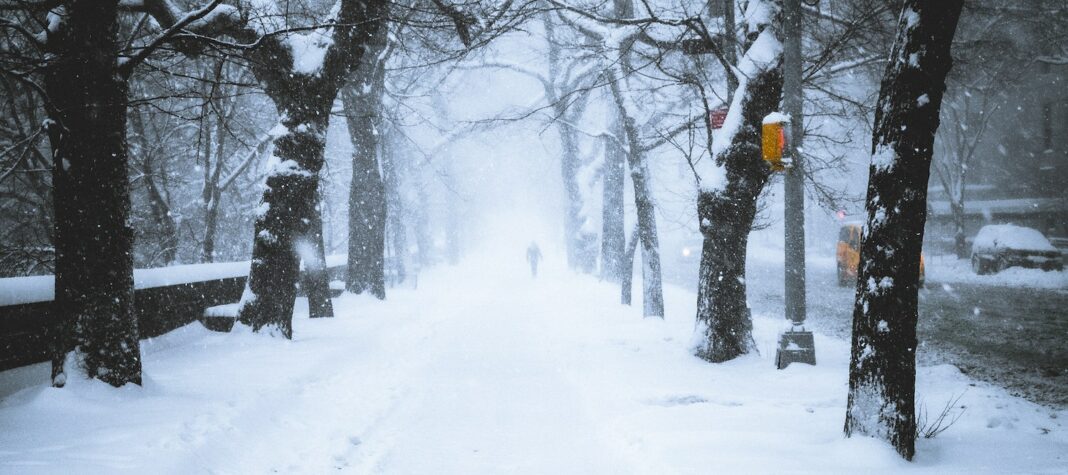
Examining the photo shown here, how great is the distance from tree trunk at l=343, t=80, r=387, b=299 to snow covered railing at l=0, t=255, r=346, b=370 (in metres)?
4.23

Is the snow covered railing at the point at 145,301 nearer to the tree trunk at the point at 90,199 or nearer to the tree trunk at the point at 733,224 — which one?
the tree trunk at the point at 90,199

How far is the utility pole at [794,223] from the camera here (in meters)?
7.27

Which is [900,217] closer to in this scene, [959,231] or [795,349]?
[795,349]

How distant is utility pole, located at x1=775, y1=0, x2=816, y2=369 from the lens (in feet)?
23.9

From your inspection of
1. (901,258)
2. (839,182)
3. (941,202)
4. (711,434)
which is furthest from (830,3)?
(839,182)

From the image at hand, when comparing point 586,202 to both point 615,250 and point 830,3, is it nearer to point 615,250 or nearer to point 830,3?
point 615,250

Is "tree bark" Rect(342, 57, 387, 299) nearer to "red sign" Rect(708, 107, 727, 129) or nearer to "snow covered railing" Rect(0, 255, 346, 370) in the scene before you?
"snow covered railing" Rect(0, 255, 346, 370)

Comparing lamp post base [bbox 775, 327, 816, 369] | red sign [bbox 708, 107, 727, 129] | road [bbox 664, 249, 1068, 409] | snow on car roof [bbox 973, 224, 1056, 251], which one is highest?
red sign [bbox 708, 107, 727, 129]

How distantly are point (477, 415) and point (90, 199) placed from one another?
4187 millimetres

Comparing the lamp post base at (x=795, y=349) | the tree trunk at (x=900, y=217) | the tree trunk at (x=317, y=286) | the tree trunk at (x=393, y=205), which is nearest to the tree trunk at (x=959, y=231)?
the lamp post base at (x=795, y=349)

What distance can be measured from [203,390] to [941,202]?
134 ft

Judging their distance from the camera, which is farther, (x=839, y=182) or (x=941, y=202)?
(x=839, y=182)


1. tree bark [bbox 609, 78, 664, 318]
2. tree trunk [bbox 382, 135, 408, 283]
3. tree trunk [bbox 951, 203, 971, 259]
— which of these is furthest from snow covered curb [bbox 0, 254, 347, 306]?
tree trunk [bbox 951, 203, 971, 259]

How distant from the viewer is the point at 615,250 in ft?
69.2
